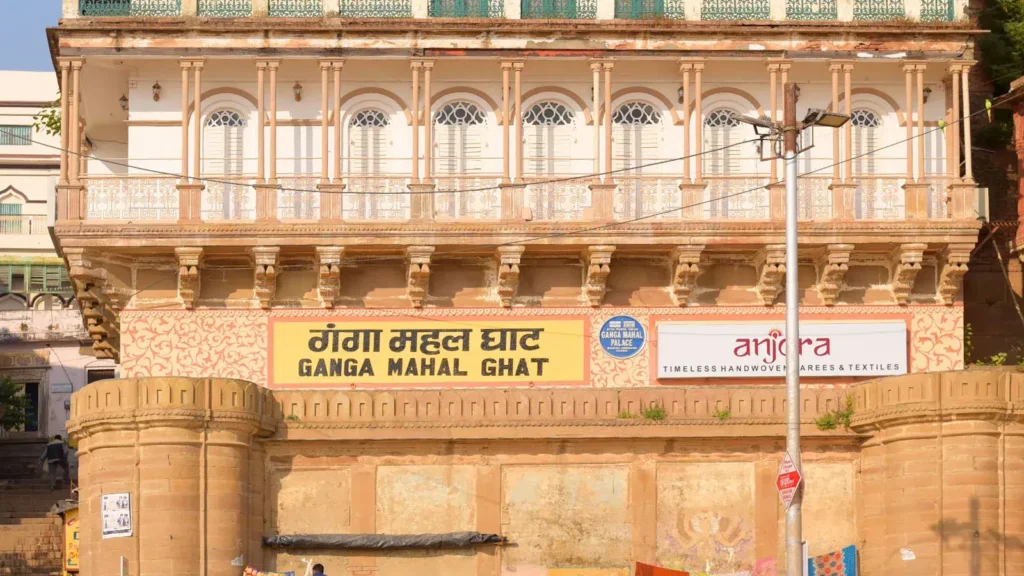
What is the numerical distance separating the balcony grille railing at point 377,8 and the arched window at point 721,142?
535cm

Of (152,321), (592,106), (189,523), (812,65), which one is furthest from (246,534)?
(812,65)

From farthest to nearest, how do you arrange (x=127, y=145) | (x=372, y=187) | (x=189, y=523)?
(x=127, y=145) < (x=372, y=187) < (x=189, y=523)

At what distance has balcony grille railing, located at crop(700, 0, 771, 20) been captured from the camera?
33.9 metres

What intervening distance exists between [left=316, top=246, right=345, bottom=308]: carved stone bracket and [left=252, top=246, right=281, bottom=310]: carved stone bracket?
0.69 m

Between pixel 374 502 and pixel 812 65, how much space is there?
10.8m

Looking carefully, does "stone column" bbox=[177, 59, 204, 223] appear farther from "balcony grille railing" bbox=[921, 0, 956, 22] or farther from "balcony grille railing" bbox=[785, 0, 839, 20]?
"balcony grille railing" bbox=[921, 0, 956, 22]

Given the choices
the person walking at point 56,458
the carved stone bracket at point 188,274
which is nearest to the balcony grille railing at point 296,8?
the carved stone bracket at point 188,274

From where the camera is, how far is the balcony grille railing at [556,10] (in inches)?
1331

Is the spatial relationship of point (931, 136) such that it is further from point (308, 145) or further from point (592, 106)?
point (308, 145)

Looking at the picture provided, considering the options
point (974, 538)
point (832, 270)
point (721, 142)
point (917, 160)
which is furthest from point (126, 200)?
point (974, 538)

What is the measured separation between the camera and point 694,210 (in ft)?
108

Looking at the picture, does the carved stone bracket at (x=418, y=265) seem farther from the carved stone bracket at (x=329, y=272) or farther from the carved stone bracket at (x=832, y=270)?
the carved stone bracket at (x=832, y=270)

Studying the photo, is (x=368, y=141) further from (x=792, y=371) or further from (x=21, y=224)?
(x=21, y=224)

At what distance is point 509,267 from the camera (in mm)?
32562
